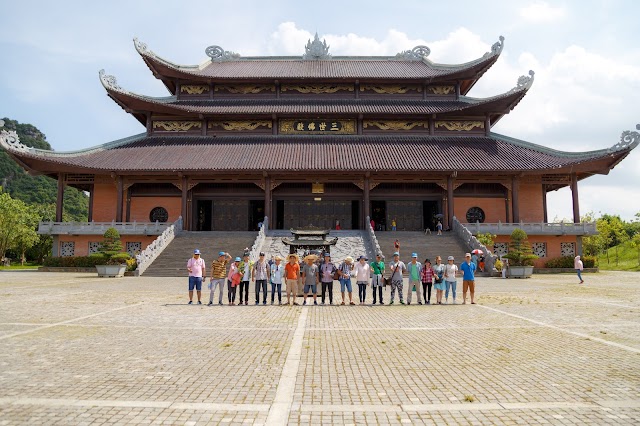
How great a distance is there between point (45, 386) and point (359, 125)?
30.0 m

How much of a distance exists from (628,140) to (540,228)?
8.50 metres

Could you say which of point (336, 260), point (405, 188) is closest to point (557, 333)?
point (336, 260)

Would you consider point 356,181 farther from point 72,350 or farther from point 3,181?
point 3,181

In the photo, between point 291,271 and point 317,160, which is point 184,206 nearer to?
point 317,160

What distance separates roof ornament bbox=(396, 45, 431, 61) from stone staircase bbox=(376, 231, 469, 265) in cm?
2009

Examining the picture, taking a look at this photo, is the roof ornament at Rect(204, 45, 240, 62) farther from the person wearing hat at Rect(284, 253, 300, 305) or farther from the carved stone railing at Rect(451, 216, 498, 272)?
the person wearing hat at Rect(284, 253, 300, 305)

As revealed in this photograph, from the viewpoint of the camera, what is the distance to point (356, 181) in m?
29.5

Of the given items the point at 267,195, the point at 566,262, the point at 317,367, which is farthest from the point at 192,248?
the point at 566,262

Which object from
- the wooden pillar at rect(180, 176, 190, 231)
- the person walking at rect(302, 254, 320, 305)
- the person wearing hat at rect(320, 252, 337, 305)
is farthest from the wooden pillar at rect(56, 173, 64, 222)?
the person wearing hat at rect(320, 252, 337, 305)

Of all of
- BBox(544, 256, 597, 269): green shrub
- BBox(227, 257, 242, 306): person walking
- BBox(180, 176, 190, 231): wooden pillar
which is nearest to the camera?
BBox(227, 257, 242, 306): person walking

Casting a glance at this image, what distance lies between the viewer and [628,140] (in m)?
28.0

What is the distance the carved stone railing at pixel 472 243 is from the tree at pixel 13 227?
4042 cm

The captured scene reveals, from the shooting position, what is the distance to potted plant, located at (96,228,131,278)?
2091 centimetres

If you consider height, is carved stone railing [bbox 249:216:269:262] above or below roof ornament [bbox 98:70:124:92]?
below
